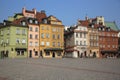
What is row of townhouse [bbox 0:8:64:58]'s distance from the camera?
61781mm

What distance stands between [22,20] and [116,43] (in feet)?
129

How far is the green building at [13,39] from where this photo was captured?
61.2 metres

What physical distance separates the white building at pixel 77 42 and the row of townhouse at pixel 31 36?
3921mm

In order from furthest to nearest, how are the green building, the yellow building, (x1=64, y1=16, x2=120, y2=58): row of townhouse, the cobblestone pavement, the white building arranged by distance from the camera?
(x1=64, y1=16, x2=120, y2=58): row of townhouse, the white building, the yellow building, the green building, the cobblestone pavement

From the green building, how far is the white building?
54.1ft

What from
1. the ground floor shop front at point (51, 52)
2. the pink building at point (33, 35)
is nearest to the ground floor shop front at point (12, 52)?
the pink building at point (33, 35)

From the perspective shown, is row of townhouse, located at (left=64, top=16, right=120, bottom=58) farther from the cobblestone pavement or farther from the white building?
the cobblestone pavement

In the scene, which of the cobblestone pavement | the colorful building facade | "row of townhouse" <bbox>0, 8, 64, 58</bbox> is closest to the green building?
"row of townhouse" <bbox>0, 8, 64, 58</bbox>

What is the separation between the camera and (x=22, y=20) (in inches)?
2525

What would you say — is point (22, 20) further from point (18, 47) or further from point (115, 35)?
point (115, 35)

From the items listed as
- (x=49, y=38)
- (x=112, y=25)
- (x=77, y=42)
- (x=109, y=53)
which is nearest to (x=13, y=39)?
(x=49, y=38)

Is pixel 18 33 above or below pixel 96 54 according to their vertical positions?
above

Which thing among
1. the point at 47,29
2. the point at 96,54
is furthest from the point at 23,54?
the point at 96,54

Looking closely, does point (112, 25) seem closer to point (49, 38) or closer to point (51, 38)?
point (51, 38)
